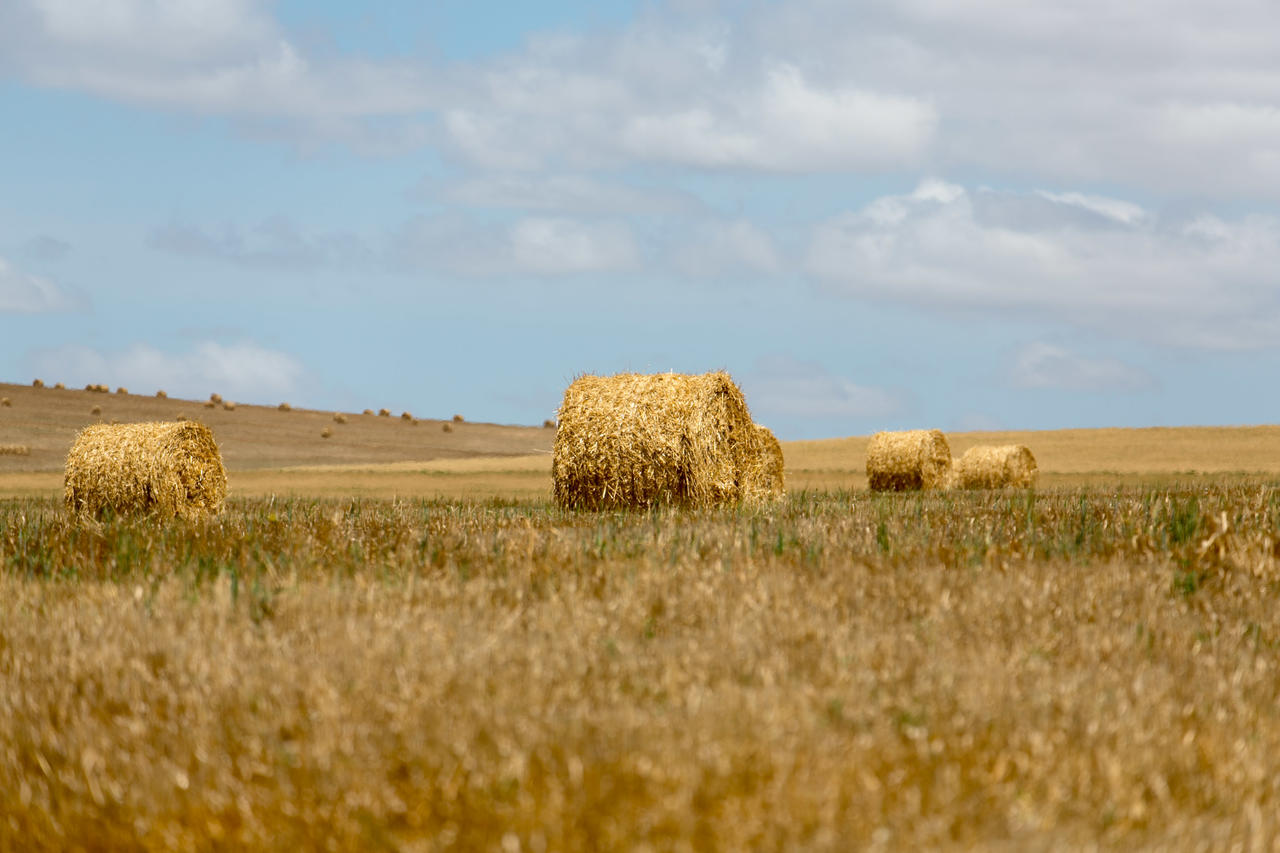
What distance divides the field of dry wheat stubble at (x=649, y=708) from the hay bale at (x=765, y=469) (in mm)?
9590

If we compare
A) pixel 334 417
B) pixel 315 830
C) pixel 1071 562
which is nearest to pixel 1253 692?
pixel 1071 562

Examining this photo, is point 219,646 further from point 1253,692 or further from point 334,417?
point 334,417

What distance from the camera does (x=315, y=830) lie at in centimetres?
338

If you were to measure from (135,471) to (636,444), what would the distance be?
7.48 metres

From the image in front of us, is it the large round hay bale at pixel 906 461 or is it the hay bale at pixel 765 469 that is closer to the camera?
the hay bale at pixel 765 469

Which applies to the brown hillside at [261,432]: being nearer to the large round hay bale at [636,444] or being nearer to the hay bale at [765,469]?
the hay bale at [765,469]

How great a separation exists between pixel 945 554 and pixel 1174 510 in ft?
9.07

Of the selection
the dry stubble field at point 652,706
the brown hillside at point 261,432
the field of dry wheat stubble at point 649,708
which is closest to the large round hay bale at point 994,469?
the dry stubble field at point 652,706

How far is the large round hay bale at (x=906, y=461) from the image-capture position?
27.1 metres

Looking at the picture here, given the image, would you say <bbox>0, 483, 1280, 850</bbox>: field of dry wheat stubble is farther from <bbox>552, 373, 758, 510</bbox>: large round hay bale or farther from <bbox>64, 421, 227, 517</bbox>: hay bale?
<bbox>64, 421, 227, 517</bbox>: hay bale

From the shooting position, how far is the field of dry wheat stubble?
10.8ft

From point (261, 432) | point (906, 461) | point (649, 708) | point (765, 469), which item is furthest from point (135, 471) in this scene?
point (261, 432)

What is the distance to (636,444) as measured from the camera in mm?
13781

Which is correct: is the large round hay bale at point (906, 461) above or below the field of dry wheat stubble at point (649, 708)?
above
